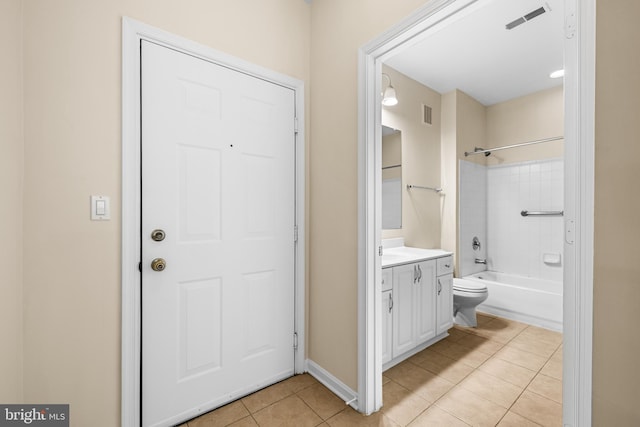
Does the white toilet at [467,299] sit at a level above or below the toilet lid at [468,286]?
below

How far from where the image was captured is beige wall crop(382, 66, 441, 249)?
114 inches

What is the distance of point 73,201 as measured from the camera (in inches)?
47.3

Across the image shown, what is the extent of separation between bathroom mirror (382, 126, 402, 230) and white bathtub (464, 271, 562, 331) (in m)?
1.35

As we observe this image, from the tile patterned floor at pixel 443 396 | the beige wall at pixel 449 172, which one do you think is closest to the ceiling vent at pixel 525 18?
the beige wall at pixel 449 172

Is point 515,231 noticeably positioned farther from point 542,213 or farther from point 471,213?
point 471,213

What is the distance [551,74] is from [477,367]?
3.16 meters

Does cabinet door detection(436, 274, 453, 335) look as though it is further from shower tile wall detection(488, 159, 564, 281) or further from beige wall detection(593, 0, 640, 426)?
shower tile wall detection(488, 159, 564, 281)

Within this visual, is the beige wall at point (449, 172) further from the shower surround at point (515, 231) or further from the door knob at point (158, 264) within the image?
the door knob at point (158, 264)

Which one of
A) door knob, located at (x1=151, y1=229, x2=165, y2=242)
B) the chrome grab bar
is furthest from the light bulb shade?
the chrome grab bar

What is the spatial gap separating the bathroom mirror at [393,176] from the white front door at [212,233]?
133cm

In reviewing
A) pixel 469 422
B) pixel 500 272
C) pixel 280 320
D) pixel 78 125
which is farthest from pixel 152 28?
pixel 500 272

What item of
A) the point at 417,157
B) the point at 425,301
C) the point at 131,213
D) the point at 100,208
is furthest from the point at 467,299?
the point at 100,208

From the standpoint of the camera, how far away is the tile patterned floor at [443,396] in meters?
1.51

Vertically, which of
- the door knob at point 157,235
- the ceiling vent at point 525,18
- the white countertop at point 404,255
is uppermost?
the ceiling vent at point 525,18
